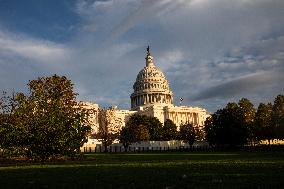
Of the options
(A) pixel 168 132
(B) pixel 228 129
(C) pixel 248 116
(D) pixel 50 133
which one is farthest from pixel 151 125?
(D) pixel 50 133

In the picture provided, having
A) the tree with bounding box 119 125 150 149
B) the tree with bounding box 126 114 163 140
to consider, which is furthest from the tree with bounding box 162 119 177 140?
the tree with bounding box 119 125 150 149

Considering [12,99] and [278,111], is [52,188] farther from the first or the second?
[278,111]

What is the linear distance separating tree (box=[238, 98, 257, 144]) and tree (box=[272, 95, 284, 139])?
539cm

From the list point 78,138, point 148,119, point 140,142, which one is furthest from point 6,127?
point 148,119

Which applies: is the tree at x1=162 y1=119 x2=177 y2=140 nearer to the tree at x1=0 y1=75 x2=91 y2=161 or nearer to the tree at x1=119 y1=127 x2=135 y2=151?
the tree at x1=119 y1=127 x2=135 y2=151

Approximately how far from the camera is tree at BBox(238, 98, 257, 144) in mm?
101375

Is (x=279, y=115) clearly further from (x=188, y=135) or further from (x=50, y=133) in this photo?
(x=50, y=133)

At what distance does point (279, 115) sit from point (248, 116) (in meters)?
8.63

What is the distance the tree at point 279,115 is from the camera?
9725 centimetres

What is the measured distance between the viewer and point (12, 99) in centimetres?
6278

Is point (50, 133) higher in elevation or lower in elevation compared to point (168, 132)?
lower

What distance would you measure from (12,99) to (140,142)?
70.6 meters

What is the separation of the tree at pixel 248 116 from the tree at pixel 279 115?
5.39 meters

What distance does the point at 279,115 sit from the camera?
333ft
